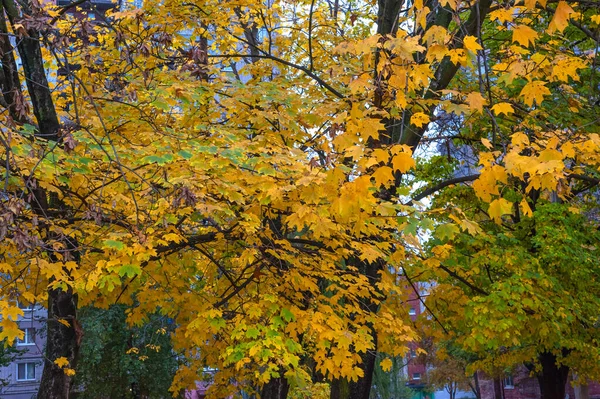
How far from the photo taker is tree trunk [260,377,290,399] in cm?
1349

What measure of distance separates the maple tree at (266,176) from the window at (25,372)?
28.8 metres

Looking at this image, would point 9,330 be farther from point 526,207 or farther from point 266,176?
point 526,207

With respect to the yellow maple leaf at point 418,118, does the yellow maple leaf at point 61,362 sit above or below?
below

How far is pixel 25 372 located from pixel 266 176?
117ft

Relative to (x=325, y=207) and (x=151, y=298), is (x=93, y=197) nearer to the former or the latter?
(x=151, y=298)

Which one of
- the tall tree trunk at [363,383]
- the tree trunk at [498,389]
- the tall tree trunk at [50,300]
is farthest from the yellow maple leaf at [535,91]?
the tree trunk at [498,389]

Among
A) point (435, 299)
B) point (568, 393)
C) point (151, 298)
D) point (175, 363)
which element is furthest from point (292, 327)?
point (568, 393)

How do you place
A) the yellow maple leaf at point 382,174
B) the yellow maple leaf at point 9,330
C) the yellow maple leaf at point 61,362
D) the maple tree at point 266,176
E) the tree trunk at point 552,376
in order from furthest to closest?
1. the tree trunk at point 552,376
2. the yellow maple leaf at point 61,362
3. the yellow maple leaf at point 9,330
4. the maple tree at point 266,176
5. the yellow maple leaf at point 382,174

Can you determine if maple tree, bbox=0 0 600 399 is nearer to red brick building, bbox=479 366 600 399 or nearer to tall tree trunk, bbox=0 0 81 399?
tall tree trunk, bbox=0 0 81 399

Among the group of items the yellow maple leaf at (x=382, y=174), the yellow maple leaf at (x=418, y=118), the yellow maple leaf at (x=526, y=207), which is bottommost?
the yellow maple leaf at (x=526, y=207)

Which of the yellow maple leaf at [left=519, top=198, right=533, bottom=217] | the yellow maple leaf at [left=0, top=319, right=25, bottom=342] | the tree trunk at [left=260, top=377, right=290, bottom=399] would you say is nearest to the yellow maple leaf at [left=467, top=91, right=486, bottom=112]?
the yellow maple leaf at [left=519, top=198, right=533, bottom=217]

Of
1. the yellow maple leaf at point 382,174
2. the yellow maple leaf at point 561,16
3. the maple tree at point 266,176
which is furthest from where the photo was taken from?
the maple tree at point 266,176

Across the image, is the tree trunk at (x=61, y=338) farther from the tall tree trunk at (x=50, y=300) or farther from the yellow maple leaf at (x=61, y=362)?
the yellow maple leaf at (x=61, y=362)

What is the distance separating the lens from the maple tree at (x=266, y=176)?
17.0ft
